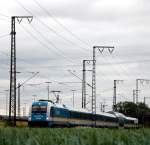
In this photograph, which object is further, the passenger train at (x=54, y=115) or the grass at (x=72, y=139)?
the passenger train at (x=54, y=115)

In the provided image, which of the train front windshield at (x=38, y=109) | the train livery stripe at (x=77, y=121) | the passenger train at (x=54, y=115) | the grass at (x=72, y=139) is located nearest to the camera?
the grass at (x=72, y=139)

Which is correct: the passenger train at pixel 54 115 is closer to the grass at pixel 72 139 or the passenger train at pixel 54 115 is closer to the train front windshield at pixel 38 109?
the train front windshield at pixel 38 109

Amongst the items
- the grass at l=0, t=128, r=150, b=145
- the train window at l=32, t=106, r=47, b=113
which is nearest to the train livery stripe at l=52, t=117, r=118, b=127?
the train window at l=32, t=106, r=47, b=113

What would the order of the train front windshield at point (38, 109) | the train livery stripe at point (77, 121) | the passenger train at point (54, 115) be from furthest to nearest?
the train livery stripe at point (77, 121) < the train front windshield at point (38, 109) < the passenger train at point (54, 115)

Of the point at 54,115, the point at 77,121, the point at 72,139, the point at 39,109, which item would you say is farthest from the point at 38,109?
the point at 72,139

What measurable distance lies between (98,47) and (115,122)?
57.4 ft

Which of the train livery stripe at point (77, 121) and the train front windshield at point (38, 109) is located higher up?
the train front windshield at point (38, 109)

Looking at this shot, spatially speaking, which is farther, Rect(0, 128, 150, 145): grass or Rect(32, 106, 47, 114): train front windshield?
Rect(32, 106, 47, 114): train front windshield

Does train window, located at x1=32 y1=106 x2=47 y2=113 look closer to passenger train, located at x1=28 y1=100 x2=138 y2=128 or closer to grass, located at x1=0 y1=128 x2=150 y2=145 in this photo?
passenger train, located at x1=28 y1=100 x2=138 y2=128

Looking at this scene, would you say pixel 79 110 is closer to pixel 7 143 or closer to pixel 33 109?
pixel 33 109

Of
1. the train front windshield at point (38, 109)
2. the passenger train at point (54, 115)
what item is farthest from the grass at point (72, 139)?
the train front windshield at point (38, 109)

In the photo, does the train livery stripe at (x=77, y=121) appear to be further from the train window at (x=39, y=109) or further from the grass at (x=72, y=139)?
the grass at (x=72, y=139)

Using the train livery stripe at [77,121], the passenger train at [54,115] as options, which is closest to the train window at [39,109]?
the passenger train at [54,115]

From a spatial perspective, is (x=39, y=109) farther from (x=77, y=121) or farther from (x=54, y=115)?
(x=77, y=121)
